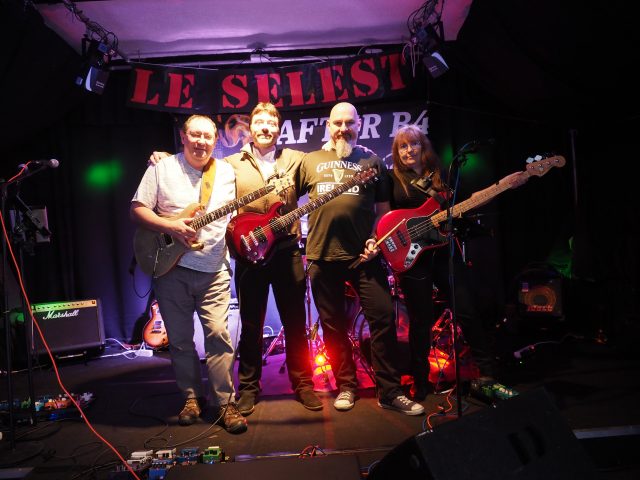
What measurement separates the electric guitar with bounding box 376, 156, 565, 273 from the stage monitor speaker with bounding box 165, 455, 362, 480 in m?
1.65

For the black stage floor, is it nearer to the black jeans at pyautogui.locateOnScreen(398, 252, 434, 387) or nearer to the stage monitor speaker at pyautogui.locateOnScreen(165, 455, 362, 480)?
the stage monitor speaker at pyautogui.locateOnScreen(165, 455, 362, 480)

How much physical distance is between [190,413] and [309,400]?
93 centimetres

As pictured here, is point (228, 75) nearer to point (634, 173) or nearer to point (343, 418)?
point (343, 418)

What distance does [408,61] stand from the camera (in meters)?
5.89

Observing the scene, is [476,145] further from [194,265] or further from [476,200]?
[194,265]

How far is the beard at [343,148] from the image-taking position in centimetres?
359

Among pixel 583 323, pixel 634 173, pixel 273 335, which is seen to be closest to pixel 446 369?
pixel 583 323

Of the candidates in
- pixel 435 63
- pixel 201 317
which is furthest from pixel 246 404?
pixel 435 63

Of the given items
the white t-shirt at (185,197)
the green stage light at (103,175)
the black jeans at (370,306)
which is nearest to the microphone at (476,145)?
the black jeans at (370,306)

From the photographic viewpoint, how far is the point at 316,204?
343cm

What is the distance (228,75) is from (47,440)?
4.56 m

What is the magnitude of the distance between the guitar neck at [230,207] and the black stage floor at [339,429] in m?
1.54

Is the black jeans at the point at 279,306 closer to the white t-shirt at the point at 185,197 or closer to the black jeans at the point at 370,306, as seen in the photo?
the black jeans at the point at 370,306

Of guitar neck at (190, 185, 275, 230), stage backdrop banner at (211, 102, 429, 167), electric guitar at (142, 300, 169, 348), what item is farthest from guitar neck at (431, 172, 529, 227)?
electric guitar at (142, 300, 169, 348)
